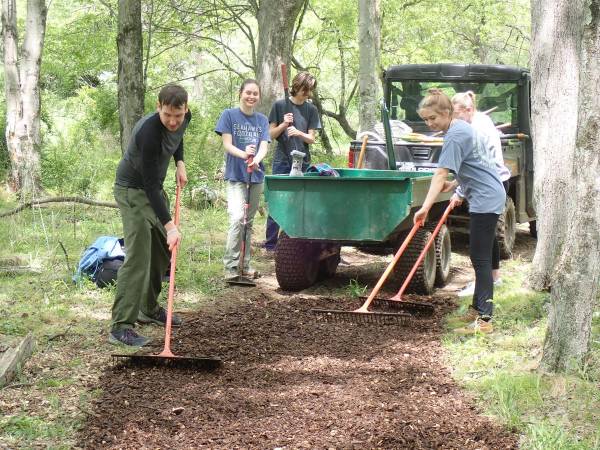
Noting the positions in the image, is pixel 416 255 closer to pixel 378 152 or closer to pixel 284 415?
pixel 378 152

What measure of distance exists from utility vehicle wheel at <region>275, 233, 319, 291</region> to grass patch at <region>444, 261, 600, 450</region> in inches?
68.4

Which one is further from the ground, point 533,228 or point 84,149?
point 84,149

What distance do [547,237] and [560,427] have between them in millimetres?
3194

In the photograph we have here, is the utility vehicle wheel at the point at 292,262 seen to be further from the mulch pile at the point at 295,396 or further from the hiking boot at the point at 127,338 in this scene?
the hiking boot at the point at 127,338

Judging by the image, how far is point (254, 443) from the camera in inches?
151

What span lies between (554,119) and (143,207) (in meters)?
3.48

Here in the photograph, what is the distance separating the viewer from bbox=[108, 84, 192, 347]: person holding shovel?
5391 mm

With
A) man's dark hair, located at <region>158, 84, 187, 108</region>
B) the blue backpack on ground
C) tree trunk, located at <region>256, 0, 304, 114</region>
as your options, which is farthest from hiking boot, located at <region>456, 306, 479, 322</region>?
tree trunk, located at <region>256, 0, 304, 114</region>

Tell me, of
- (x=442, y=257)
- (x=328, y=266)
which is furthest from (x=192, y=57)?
(x=442, y=257)

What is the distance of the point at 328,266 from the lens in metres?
8.37

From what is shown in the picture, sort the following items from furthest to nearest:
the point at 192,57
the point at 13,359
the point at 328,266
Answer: the point at 192,57 < the point at 328,266 < the point at 13,359

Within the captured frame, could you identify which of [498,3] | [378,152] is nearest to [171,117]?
[378,152]

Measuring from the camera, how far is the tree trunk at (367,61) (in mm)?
12703

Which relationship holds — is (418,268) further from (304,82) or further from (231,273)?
(304,82)
